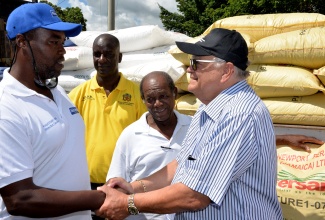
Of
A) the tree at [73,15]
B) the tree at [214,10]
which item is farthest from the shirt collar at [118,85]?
the tree at [73,15]

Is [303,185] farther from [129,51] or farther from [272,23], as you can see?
[129,51]

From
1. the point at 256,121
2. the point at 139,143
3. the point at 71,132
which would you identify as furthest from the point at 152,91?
the point at 256,121

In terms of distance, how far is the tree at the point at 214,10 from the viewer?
41.9 feet

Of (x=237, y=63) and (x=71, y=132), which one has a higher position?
(x=237, y=63)

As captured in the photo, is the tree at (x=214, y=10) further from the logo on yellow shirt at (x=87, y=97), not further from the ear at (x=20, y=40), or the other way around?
the ear at (x=20, y=40)

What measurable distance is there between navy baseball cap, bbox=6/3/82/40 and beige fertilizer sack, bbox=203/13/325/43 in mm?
2179

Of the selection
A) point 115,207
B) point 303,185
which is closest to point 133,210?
point 115,207

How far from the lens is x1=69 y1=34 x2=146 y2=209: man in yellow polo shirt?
10.2 ft

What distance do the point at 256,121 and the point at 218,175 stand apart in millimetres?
265

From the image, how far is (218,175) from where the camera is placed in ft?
5.46

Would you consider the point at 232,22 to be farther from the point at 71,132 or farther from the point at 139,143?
the point at 71,132

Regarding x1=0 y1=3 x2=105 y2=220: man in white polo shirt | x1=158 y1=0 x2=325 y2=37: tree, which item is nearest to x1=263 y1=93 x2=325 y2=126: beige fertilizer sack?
x1=0 y1=3 x2=105 y2=220: man in white polo shirt

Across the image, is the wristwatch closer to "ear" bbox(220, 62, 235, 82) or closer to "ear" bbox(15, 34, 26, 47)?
"ear" bbox(220, 62, 235, 82)

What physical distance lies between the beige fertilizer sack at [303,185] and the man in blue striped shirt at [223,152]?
0.94 meters
